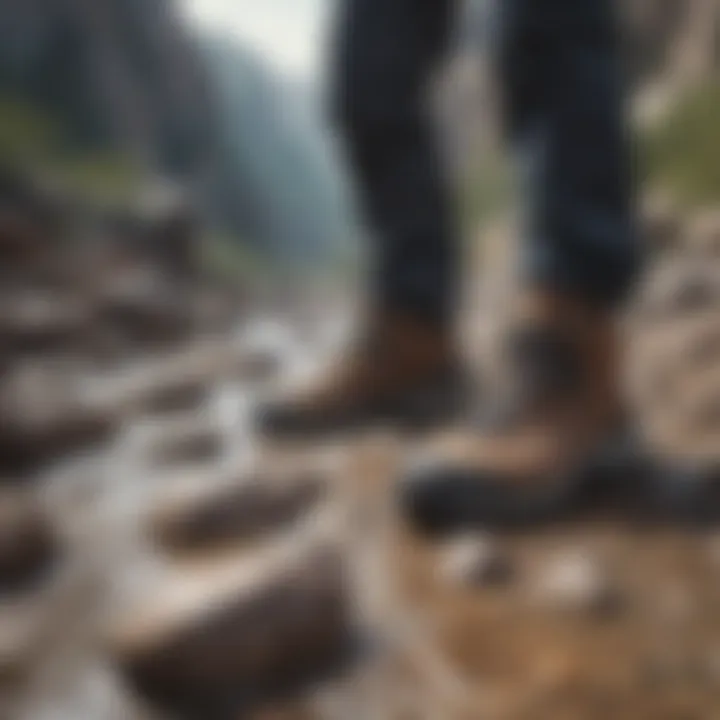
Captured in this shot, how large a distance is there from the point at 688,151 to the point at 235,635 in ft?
3.48

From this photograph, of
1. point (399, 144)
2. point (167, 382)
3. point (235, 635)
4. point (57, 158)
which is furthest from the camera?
point (57, 158)

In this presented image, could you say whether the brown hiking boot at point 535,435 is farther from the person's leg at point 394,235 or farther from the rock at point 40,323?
the rock at point 40,323

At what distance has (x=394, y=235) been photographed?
0.73 m

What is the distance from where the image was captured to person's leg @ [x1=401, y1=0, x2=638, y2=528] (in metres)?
0.56

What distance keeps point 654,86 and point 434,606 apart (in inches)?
59.3

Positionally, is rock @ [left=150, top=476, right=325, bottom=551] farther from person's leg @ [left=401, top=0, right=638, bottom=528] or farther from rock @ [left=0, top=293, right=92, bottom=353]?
rock @ [left=0, top=293, right=92, bottom=353]

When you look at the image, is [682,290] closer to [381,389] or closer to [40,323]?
[381,389]

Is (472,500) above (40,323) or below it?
below

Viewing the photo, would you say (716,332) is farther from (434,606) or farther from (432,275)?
(434,606)

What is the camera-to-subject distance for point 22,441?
2.20ft

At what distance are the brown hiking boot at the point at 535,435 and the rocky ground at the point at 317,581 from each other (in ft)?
0.06

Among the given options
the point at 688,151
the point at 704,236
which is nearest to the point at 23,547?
the point at 704,236

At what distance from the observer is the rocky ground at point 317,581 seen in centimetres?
33

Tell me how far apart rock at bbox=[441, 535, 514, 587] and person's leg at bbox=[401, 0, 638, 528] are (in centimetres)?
7
